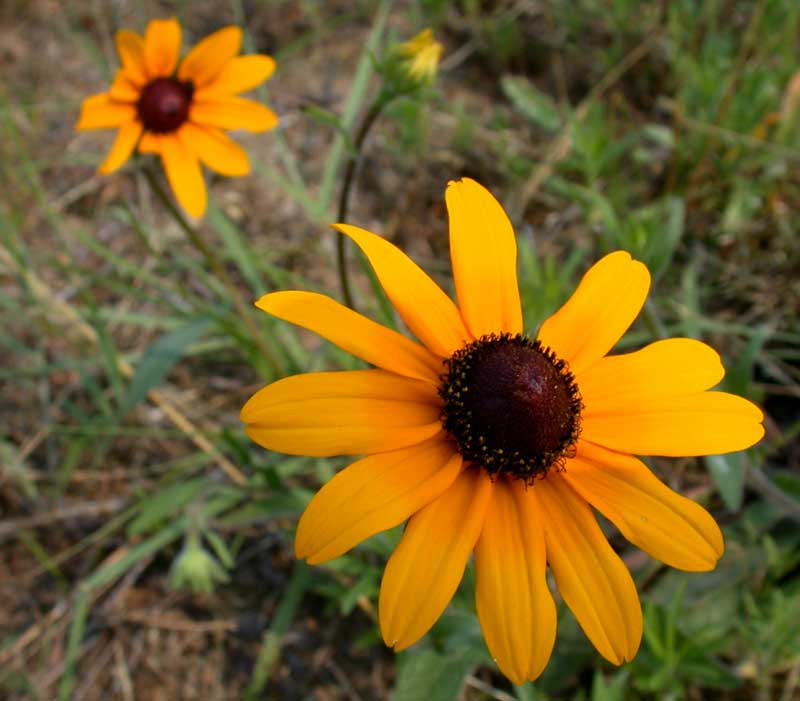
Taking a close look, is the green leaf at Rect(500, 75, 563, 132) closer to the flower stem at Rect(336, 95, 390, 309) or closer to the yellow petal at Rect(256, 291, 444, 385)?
the flower stem at Rect(336, 95, 390, 309)

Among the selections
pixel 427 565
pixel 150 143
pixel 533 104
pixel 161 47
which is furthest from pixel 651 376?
pixel 533 104

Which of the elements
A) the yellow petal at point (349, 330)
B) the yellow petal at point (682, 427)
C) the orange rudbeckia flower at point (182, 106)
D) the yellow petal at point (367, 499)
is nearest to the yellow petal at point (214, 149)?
the orange rudbeckia flower at point (182, 106)

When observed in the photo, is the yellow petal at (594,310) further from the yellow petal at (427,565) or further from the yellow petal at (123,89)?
the yellow petal at (123,89)

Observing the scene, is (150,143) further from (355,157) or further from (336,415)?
(336,415)

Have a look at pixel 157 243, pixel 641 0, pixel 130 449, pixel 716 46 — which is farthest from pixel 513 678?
pixel 641 0

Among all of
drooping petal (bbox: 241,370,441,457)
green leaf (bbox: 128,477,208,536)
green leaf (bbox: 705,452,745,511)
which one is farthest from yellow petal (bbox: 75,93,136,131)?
green leaf (bbox: 705,452,745,511)

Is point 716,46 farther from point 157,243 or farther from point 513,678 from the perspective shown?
point 513,678

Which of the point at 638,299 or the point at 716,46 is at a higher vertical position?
the point at 638,299

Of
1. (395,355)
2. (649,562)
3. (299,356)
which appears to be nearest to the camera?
(395,355)

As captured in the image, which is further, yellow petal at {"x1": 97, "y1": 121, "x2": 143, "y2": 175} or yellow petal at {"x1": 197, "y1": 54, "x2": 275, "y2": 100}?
yellow petal at {"x1": 197, "y1": 54, "x2": 275, "y2": 100}
